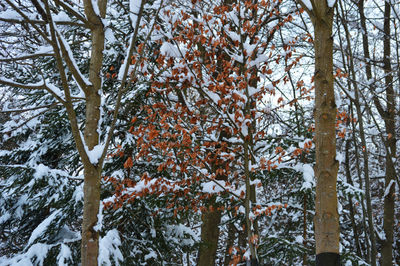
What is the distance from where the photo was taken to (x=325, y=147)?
7.72 ft

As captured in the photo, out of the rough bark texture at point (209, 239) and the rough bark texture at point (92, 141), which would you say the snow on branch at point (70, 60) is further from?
the rough bark texture at point (209, 239)

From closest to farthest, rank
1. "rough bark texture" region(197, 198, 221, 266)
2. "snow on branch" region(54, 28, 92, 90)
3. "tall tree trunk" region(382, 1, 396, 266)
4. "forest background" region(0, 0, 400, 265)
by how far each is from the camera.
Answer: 1. "snow on branch" region(54, 28, 92, 90)
2. "forest background" region(0, 0, 400, 265)
3. "rough bark texture" region(197, 198, 221, 266)
4. "tall tree trunk" region(382, 1, 396, 266)

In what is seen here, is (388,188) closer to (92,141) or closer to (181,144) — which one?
(181,144)

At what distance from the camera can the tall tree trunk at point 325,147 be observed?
7.18 feet

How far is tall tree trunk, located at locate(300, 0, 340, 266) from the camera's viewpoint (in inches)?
86.2

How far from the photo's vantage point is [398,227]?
11391 mm

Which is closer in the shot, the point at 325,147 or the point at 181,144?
the point at 325,147

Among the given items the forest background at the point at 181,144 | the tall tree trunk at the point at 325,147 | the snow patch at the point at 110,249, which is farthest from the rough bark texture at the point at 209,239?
the tall tree trunk at the point at 325,147

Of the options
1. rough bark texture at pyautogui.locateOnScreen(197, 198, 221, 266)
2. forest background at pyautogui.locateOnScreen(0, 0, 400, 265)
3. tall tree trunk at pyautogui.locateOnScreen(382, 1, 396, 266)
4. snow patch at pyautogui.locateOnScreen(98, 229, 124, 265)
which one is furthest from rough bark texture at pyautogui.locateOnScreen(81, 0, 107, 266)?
tall tree trunk at pyautogui.locateOnScreen(382, 1, 396, 266)

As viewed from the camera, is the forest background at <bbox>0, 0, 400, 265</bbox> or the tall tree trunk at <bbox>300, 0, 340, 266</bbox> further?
the forest background at <bbox>0, 0, 400, 265</bbox>

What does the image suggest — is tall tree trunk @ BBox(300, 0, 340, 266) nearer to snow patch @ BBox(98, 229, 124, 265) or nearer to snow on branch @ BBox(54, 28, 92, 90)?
snow on branch @ BBox(54, 28, 92, 90)

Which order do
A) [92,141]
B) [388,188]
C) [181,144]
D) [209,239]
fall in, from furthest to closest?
[388,188] → [209,239] → [181,144] → [92,141]

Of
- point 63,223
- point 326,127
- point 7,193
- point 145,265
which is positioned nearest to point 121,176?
point 63,223

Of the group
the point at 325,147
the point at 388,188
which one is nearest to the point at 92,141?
the point at 325,147
